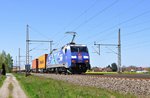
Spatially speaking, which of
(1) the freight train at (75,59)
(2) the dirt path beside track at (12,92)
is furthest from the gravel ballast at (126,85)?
(1) the freight train at (75,59)

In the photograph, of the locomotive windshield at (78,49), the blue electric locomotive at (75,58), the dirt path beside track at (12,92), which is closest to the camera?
the dirt path beside track at (12,92)

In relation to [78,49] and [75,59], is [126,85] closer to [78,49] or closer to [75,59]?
[75,59]

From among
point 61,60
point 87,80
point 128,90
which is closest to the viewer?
point 128,90

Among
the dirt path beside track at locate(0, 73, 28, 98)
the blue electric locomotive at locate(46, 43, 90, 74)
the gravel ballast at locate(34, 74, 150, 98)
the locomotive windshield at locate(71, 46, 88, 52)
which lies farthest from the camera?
the locomotive windshield at locate(71, 46, 88, 52)

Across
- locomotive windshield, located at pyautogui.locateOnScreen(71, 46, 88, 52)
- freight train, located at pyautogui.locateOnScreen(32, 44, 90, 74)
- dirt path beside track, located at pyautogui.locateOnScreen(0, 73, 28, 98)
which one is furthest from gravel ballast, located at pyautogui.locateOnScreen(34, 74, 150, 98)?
locomotive windshield, located at pyautogui.locateOnScreen(71, 46, 88, 52)

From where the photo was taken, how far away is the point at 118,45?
59.0 meters

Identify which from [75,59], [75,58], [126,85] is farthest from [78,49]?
[126,85]

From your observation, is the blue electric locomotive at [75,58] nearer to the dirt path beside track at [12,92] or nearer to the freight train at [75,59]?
the freight train at [75,59]

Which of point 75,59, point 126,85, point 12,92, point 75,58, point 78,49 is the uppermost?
point 78,49

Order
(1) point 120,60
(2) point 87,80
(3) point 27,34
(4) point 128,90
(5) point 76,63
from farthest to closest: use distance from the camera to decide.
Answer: (3) point 27,34
(1) point 120,60
(5) point 76,63
(2) point 87,80
(4) point 128,90

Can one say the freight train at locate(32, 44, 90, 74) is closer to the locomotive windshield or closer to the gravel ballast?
the locomotive windshield

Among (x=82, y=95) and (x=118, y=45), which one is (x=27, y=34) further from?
(x=82, y=95)

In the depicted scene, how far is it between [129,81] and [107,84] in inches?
137

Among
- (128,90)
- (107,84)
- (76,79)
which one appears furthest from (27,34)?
(128,90)
